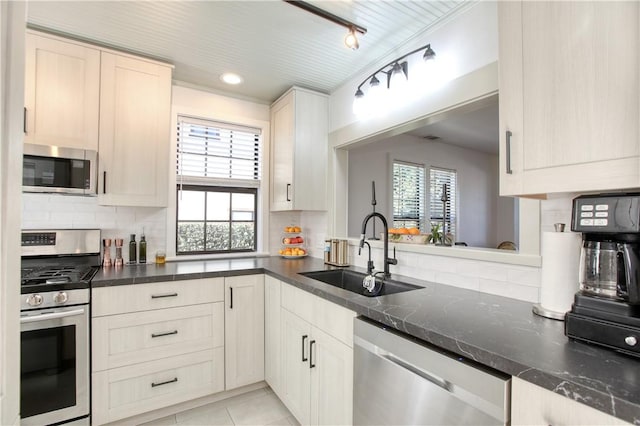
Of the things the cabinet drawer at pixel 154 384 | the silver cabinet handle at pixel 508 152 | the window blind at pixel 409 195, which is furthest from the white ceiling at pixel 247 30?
the cabinet drawer at pixel 154 384

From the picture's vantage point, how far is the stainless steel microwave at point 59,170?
192 cm

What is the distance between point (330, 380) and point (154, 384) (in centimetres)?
122

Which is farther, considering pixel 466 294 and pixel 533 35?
pixel 466 294

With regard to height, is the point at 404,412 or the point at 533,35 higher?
the point at 533,35

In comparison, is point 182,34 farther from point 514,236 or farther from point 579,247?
point 514,236

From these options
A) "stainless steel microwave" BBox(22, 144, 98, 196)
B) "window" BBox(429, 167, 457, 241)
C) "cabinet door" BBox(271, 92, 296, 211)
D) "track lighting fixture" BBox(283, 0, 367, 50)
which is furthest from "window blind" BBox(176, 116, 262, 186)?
"window" BBox(429, 167, 457, 241)

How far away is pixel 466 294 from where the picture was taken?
62.9 inches

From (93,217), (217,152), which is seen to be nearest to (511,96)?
(217,152)

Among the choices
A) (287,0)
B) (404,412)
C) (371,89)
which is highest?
(287,0)

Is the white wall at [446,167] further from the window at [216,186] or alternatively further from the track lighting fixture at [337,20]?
the track lighting fixture at [337,20]

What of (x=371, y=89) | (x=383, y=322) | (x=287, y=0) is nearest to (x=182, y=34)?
(x=287, y=0)

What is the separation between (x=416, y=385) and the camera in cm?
111

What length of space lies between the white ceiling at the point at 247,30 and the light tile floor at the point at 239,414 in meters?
2.52

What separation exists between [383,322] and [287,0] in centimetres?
164
